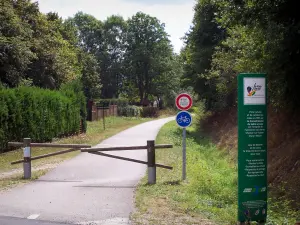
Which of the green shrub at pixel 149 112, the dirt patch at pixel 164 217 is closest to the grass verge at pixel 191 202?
the dirt patch at pixel 164 217

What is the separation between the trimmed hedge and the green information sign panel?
13475mm

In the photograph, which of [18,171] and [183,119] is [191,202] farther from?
[18,171]

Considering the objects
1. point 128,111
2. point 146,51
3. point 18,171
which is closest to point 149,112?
point 128,111

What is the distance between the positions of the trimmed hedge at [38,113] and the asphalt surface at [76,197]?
560 centimetres

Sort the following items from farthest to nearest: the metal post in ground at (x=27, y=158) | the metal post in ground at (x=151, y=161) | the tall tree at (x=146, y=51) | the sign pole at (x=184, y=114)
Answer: the tall tree at (x=146, y=51)
the metal post in ground at (x=27, y=158)
the sign pole at (x=184, y=114)
the metal post in ground at (x=151, y=161)

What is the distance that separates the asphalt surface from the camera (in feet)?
24.8

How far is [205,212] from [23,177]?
6416mm

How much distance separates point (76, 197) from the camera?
9.39 m

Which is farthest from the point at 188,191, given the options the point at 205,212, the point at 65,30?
the point at 65,30

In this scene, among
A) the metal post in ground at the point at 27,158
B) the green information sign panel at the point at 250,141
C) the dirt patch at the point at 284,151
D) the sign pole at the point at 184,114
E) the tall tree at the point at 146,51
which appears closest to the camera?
the green information sign panel at the point at 250,141

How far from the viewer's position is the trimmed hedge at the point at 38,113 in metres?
18.5

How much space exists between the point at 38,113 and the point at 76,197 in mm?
13012

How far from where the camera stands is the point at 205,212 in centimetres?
797

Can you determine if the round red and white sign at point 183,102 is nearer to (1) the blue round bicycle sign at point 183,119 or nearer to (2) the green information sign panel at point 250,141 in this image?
(1) the blue round bicycle sign at point 183,119
